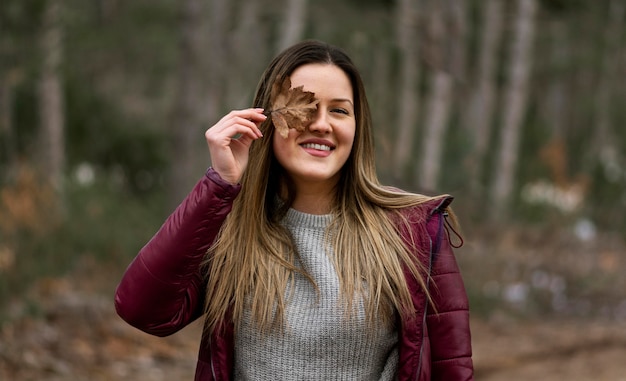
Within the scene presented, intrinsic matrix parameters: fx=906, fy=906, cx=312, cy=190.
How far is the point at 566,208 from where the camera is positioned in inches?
594

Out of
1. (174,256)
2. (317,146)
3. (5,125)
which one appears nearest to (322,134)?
(317,146)

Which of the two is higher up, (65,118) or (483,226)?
(65,118)

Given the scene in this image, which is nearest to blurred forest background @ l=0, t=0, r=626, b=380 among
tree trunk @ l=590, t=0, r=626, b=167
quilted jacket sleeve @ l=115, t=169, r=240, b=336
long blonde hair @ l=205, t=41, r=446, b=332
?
long blonde hair @ l=205, t=41, r=446, b=332

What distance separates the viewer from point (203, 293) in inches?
96.2

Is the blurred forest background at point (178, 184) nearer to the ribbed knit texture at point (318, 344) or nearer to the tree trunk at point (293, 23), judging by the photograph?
the tree trunk at point (293, 23)

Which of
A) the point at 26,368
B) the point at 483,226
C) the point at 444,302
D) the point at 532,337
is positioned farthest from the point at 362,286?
the point at 483,226

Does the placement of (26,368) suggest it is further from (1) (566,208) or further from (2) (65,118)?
(1) (566,208)

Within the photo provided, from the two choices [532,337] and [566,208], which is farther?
[566,208]

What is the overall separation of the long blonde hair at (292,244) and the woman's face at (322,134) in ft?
0.14

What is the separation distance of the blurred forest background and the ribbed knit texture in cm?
180

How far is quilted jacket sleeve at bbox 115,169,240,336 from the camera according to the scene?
7.16 feet

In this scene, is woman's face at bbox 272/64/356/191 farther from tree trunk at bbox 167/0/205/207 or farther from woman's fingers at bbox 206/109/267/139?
tree trunk at bbox 167/0/205/207

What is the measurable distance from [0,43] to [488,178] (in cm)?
1363

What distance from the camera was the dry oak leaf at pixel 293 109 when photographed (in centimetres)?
233
